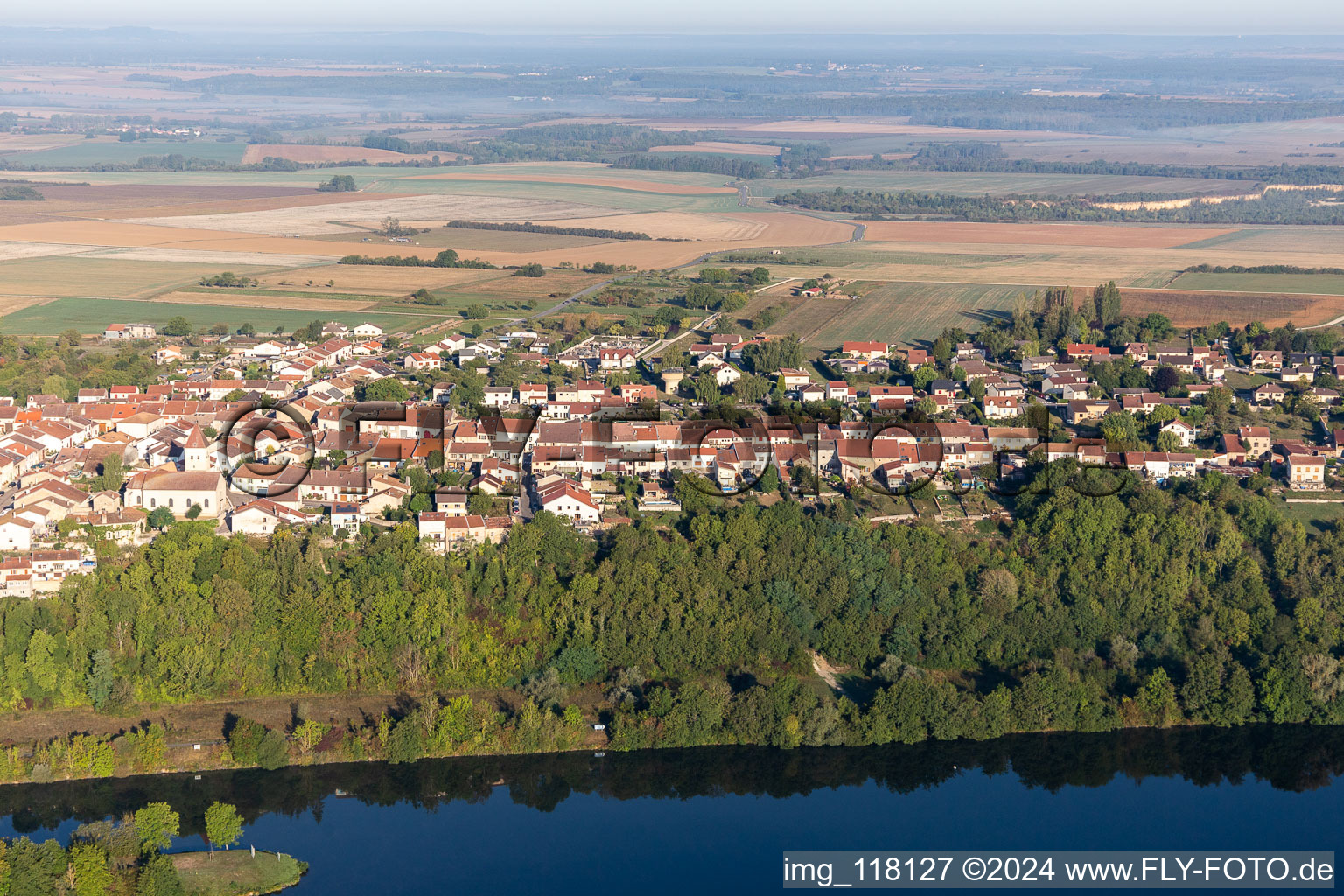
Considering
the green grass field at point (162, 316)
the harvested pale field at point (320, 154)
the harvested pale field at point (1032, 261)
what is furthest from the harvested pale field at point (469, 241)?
the harvested pale field at point (320, 154)

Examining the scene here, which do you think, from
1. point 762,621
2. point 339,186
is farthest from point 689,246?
point 762,621

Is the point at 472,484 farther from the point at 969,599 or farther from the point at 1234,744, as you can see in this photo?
the point at 1234,744

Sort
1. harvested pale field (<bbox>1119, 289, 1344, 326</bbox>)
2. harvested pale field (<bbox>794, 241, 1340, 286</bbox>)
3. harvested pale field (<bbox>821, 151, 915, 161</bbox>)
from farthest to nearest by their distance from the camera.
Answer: harvested pale field (<bbox>821, 151, 915, 161</bbox>), harvested pale field (<bbox>794, 241, 1340, 286</bbox>), harvested pale field (<bbox>1119, 289, 1344, 326</bbox>)

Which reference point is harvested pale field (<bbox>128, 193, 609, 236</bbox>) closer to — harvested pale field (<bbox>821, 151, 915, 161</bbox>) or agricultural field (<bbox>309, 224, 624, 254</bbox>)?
agricultural field (<bbox>309, 224, 624, 254</bbox>)

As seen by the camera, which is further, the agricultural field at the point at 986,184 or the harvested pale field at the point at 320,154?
the harvested pale field at the point at 320,154

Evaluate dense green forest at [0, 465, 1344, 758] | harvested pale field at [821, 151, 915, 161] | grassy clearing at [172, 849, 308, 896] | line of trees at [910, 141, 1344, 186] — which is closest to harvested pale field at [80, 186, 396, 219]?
harvested pale field at [821, 151, 915, 161]

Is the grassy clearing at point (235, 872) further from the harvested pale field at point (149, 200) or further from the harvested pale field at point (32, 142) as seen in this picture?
the harvested pale field at point (32, 142)
